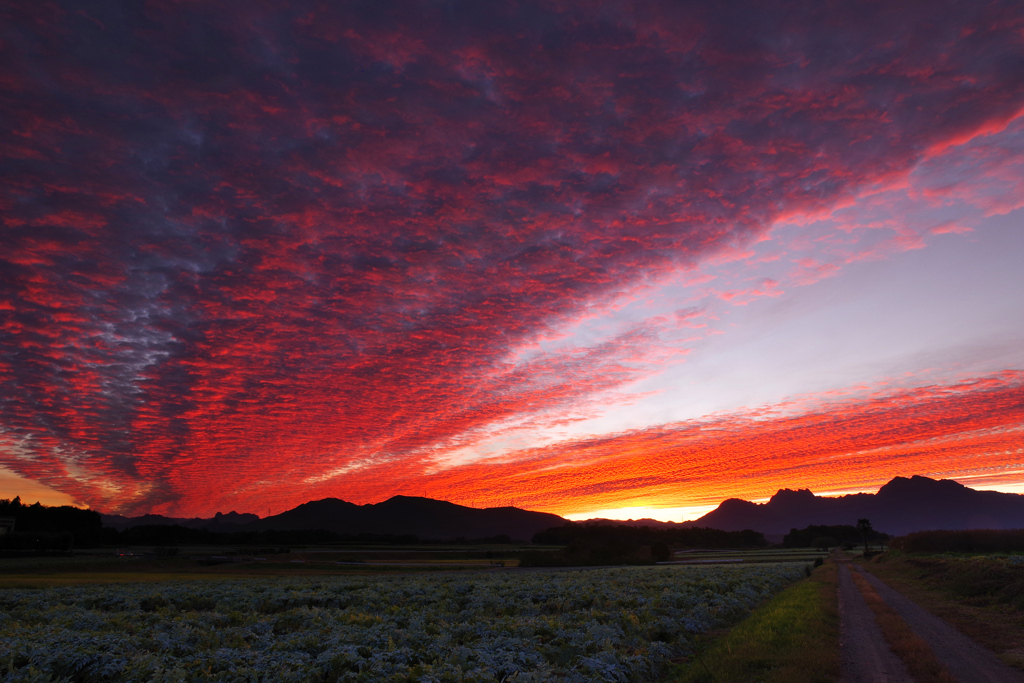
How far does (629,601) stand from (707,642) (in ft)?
19.3

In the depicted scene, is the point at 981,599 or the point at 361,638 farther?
the point at 981,599

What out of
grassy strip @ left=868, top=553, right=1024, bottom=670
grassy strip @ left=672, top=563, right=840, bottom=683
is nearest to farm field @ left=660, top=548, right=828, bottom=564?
grassy strip @ left=868, top=553, right=1024, bottom=670

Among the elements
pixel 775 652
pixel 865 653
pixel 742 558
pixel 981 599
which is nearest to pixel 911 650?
pixel 865 653

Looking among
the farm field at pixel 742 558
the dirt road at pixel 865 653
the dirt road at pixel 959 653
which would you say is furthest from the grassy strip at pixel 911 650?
the farm field at pixel 742 558

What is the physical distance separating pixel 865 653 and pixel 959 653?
3.46 m

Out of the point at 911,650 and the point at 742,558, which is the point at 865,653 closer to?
the point at 911,650

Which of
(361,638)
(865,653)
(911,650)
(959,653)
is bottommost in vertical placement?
(959,653)

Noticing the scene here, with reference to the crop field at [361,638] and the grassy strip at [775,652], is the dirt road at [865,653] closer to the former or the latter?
the grassy strip at [775,652]

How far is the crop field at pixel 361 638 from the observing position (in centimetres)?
1131

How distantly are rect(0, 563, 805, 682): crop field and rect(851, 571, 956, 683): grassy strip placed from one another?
21.2 ft

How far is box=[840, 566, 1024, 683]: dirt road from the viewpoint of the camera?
46.8ft

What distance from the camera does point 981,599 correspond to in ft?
92.9

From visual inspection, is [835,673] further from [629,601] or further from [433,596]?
[433,596]

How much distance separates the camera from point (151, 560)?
91.8 m
